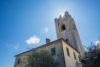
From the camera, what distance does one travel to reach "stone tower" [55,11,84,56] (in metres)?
30.4

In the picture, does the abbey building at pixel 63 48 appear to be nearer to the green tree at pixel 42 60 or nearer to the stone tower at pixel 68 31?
the stone tower at pixel 68 31

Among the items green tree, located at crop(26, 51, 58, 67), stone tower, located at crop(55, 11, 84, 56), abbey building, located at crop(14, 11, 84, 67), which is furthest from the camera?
stone tower, located at crop(55, 11, 84, 56)

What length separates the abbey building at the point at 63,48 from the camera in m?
19.5

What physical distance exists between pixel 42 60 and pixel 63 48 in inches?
178

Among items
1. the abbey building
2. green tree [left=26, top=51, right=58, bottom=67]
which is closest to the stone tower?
the abbey building

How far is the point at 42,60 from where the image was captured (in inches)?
707

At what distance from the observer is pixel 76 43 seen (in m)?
30.0

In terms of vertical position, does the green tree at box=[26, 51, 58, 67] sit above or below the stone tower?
below

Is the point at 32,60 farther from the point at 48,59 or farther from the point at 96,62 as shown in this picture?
the point at 96,62

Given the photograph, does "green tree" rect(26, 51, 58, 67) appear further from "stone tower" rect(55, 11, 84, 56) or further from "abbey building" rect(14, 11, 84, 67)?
"stone tower" rect(55, 11, 84, 56)

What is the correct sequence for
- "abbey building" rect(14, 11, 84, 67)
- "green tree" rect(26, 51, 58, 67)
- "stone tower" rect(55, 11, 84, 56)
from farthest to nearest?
"stone tower" rect(55, 11, 84, 56) < "abbey building" rect(14, 11, 84, 67) < "green tree" rect(26, 51, 58, 67)

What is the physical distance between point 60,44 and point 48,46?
103 inches

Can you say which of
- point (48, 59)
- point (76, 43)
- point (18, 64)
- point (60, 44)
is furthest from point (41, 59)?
point (76, 43)

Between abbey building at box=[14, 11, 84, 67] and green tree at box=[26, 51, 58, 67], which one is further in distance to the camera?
→ abbey building at box=[14, 11, 84, 67]
